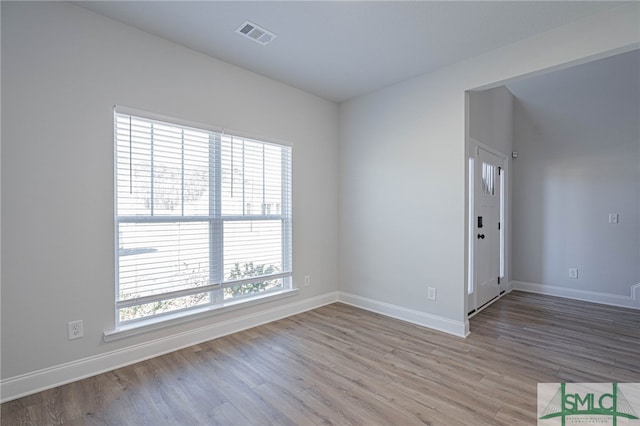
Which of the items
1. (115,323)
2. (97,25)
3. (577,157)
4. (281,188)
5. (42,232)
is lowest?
(115,323)

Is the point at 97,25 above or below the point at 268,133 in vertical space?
above

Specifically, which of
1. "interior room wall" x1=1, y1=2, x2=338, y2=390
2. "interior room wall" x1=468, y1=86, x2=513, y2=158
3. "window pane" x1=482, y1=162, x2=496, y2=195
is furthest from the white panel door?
"interior room wall" x1=1, y1=2, x2=338, y2=390

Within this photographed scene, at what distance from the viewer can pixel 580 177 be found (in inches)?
171

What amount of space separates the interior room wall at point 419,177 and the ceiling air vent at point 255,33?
169 cm

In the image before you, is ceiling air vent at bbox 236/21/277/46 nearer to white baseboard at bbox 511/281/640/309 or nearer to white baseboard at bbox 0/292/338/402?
white baseboard at bbox 0/292/338/402

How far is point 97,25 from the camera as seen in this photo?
7.73ft

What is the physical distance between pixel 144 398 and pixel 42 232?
1370mm

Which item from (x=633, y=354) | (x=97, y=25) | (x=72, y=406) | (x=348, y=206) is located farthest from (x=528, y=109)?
(x=72, y=406)

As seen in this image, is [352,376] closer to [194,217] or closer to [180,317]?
[180,317]

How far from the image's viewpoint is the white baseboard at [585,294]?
392cm

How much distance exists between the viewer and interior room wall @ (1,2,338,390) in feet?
6.66

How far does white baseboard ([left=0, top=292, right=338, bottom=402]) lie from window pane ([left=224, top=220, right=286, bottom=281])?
481 millimetres

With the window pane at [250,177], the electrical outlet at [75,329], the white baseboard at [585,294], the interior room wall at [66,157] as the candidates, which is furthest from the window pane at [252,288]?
the white baseboard at [585,294]

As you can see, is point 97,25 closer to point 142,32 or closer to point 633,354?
point 142,32
